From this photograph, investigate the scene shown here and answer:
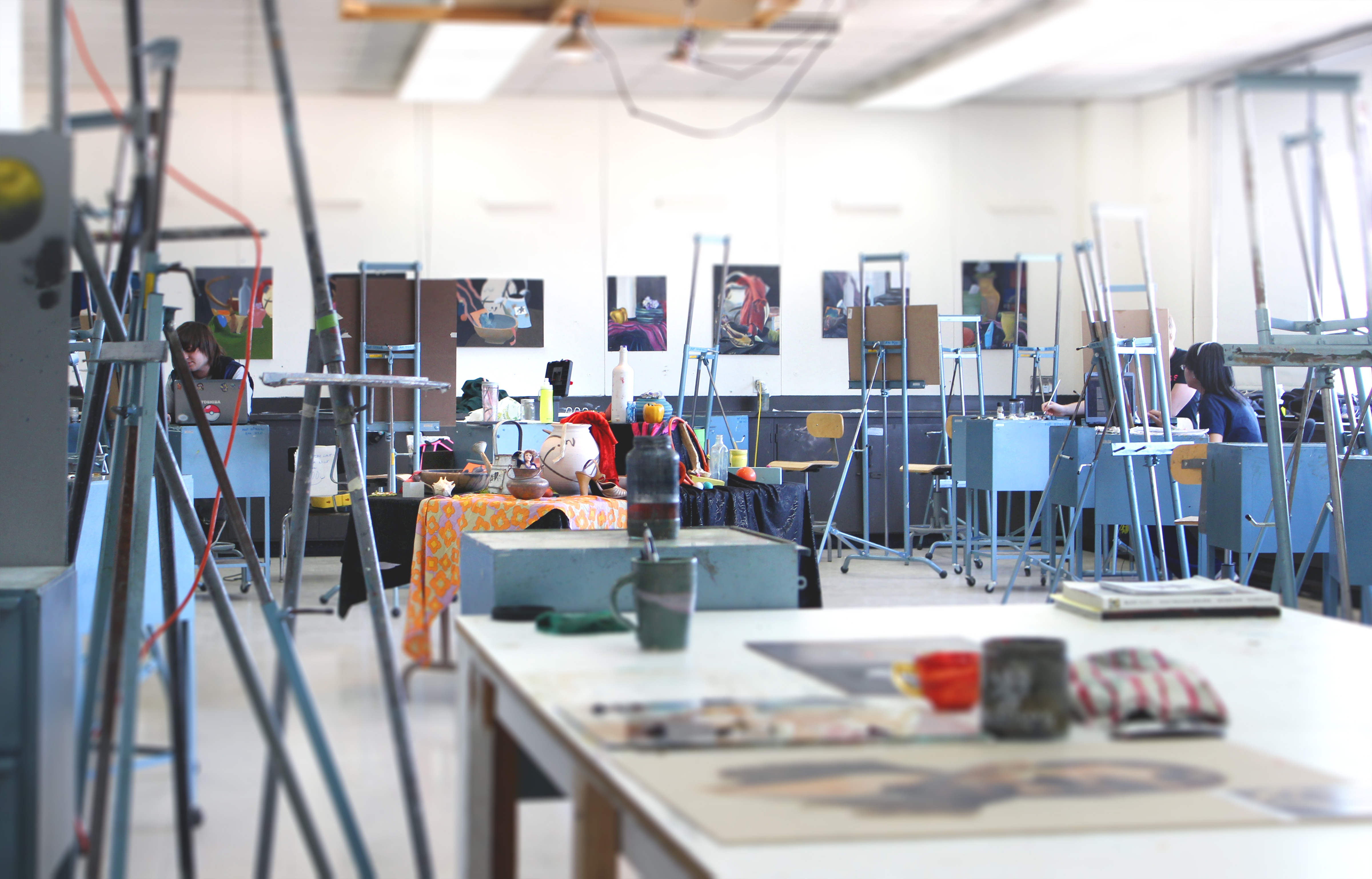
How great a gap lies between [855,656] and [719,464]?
3197 millimetres

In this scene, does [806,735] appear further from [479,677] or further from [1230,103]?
[1230,103]

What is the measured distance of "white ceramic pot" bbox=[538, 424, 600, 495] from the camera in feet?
12.8

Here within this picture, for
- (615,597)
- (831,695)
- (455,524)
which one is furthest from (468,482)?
(831,695)

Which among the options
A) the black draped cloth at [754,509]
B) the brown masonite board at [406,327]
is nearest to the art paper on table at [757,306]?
the brown masonite board at [406,327]

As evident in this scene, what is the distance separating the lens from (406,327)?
611 cm

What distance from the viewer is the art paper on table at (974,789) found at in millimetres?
863

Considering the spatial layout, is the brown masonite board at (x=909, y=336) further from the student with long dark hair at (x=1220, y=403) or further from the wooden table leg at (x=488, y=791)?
the wooden table leg at (x=488, y=791)

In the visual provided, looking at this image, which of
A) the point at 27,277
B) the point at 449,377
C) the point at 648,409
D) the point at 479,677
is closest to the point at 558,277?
the point at 449,377

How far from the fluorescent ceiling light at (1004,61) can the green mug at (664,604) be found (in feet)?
20.4

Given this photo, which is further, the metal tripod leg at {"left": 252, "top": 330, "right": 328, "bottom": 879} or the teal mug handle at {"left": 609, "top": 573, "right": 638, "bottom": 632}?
the metal tripod leg at {"left": 252, "top": 330, "right": 328, "bottom": 879}

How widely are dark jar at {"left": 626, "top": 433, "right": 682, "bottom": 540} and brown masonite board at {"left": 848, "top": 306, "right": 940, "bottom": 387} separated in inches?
193

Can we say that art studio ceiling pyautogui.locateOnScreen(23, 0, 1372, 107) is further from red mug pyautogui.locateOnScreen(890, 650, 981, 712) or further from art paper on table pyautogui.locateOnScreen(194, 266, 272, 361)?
red mug pyautogui.locateOnScreen(890, 650, 981, 712)

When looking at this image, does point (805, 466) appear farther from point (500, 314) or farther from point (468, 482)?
point (468, 482)

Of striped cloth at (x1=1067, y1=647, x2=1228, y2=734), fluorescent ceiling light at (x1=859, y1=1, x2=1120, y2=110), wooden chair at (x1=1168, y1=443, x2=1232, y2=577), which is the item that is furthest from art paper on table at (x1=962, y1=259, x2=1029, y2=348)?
striped cloth at (x1=1067, y1=647, x2=1228, y2=734)
